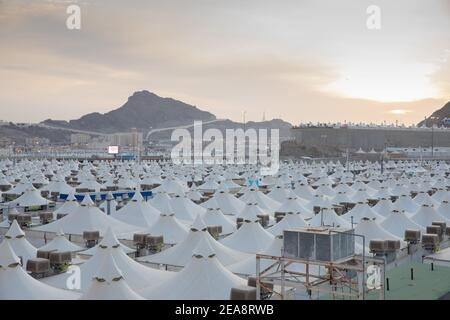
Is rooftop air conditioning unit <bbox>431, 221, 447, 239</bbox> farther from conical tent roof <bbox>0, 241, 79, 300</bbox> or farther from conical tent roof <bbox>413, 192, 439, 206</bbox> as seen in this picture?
conical tent roof <bbox>0, 241, 79, 300</bbox>

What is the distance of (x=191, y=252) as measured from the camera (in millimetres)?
19203

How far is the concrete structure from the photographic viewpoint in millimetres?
124938

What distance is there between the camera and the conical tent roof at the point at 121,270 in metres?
15.5

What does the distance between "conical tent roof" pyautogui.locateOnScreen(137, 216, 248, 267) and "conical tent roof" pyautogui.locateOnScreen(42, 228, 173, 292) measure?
2.87 metres

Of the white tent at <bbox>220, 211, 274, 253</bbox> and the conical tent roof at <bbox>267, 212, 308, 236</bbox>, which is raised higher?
the conical tent roof at <bbox>267, 212, 308, 236</bbox>

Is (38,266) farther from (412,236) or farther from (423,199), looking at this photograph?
(423,199)

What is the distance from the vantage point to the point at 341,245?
12586mm

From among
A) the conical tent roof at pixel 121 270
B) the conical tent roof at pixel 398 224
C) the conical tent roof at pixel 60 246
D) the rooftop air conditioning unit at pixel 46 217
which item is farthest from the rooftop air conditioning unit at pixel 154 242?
the conical tent roof at pixel 398 224

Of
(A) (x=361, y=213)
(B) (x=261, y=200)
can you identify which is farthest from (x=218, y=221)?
(B) (x=261, y=200)

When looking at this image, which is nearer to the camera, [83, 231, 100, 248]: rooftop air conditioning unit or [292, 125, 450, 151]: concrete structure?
[83, 231, 100, 248]: rooftop air conditioning unit

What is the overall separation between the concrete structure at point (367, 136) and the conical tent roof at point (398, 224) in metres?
95.8

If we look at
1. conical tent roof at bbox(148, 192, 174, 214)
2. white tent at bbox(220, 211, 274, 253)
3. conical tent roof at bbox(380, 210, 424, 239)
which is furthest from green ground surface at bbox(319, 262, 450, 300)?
conical tent roof at bbox(148, 192, 174, 214)
